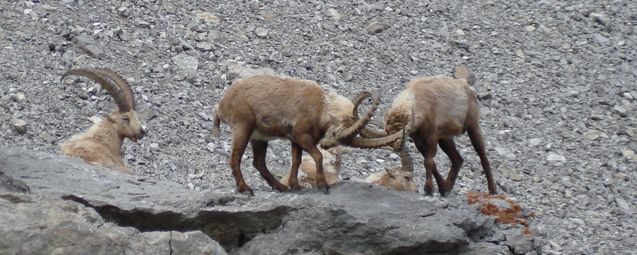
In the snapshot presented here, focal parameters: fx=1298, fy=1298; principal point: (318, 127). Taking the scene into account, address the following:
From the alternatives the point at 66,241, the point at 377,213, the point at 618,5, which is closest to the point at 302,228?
the point at 377,213

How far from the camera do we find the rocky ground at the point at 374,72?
18.9m

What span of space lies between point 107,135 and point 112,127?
15cm

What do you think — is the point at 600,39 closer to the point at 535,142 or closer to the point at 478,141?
the point at 535,142

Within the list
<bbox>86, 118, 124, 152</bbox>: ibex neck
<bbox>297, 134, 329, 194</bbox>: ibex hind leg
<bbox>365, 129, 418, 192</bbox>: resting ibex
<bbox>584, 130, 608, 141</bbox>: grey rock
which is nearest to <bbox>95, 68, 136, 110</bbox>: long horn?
<bbox>86, 118, 124, 152</bbox>: ibex neck

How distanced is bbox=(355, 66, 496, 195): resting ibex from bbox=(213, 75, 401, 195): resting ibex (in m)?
0.25

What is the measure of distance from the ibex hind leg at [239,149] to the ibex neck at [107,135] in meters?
3.49

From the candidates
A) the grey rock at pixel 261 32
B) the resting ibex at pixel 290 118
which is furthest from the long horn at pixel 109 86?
the grey rock at pixel 261 32

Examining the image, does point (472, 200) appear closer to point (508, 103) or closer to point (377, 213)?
point (377, 213)

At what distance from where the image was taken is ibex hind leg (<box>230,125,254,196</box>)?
12.2 meters

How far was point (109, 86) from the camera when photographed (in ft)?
50.3

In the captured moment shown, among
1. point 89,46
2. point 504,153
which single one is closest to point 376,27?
point 504,153

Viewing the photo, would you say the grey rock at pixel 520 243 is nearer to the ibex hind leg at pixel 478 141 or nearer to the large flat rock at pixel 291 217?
the large flat rock at pixel 291 217

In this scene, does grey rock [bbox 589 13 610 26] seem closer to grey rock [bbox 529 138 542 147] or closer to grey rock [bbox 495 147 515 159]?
grey rock [bbox 529 138 542 147]

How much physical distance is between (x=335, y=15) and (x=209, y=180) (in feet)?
23.3
